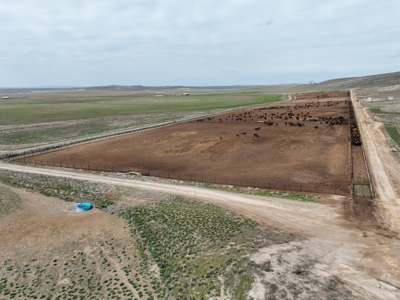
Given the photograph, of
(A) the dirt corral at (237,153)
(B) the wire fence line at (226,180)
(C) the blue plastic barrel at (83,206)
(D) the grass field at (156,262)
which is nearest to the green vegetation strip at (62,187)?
(C) the blue plastic barrel at (83,206)

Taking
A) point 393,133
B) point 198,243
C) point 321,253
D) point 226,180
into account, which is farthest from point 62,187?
point 393,133

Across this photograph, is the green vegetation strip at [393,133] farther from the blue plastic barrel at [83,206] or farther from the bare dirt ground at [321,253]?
the blue plastic barrel at [83,206]

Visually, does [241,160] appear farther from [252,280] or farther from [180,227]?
[252,280]

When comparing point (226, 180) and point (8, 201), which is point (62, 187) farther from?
point (226, 180)

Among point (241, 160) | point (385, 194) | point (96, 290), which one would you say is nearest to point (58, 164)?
point (241, 160)

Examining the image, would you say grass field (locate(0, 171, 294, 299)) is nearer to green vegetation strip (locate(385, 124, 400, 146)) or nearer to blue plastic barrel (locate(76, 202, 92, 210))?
blue plastic barrel (locate(76, 202, 92, 210))

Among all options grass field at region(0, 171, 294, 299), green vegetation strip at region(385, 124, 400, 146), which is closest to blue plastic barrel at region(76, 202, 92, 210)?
grass field at region(0, 171, 294, 299)
